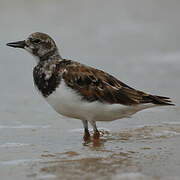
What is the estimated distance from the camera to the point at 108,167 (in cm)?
447

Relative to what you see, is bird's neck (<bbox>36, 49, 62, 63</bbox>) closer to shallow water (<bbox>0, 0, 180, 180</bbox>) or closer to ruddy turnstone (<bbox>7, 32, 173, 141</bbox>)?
ruddy turnstone (<bbox>7, 32, 173, 141</bbox>)

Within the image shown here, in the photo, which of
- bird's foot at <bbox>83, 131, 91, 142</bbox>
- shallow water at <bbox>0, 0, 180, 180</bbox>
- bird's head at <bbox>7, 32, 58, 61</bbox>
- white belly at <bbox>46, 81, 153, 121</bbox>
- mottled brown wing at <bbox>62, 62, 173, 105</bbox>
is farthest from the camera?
bird's head at <bbox>7, 32, 58, 61</bbox>

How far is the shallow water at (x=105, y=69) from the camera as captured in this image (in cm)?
459

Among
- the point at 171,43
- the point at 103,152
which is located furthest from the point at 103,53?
the point at 103,152

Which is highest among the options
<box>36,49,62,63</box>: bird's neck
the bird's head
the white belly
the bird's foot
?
the bird's head

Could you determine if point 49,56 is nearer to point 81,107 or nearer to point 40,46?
point 40,46

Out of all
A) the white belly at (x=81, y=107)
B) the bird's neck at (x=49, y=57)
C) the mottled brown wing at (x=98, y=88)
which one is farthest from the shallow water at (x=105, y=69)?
the bird's neck at (x=49, y=57)

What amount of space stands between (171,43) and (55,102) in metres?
4.15

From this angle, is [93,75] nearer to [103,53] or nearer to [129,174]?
[129,174]

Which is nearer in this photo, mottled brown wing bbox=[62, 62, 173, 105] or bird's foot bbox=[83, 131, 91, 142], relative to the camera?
mottled brown wing bbox=[62, 62, 173, 105]

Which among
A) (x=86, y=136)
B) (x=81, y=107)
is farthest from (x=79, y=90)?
(x=86, y=136)

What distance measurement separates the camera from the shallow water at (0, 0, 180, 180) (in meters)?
4.59

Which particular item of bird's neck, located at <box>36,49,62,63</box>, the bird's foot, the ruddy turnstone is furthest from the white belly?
bird's neck, located at <box>36,49,62,63</box>

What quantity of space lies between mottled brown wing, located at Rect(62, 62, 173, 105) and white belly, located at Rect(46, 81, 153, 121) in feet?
0.14
